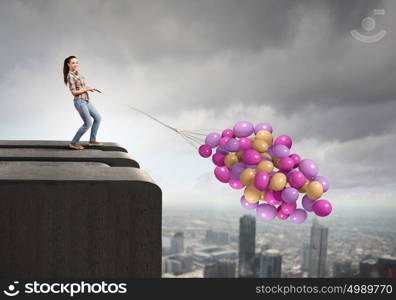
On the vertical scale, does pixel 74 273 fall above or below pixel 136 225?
below

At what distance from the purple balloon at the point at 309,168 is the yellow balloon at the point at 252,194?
11.6 inches

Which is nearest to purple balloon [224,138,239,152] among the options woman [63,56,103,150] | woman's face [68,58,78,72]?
woman [63,56,103,150]

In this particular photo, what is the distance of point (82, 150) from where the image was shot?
3.24m

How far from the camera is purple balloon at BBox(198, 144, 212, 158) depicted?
295 centimetres

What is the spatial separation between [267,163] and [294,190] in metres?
0.22

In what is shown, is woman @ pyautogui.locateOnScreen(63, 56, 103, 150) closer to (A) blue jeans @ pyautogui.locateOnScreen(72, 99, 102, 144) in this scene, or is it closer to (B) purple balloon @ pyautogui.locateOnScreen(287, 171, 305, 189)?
(A) blue jeans @ pyautogui.locateOnScreen(72, 99, 102, 144)

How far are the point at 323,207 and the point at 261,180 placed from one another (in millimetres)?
387

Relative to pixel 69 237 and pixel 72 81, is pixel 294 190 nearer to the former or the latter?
pixel 69 237

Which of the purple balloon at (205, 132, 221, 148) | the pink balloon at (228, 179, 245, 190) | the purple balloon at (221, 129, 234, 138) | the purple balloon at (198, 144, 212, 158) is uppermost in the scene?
the purple balloon at (221, 129, 234, 138)

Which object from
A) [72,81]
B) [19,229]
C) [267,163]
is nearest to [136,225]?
[19,229]

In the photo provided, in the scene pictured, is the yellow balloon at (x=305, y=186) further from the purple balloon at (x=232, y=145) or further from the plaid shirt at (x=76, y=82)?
the plaid shirt at (x=76, y=82)

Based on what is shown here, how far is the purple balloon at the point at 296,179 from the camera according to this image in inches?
97.3

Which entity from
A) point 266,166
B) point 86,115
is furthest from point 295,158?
point 86,115

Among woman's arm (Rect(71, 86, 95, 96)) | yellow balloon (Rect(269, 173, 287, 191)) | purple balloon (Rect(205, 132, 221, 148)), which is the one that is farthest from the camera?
woman's arm (Rect(71, 86, 95, 96))
